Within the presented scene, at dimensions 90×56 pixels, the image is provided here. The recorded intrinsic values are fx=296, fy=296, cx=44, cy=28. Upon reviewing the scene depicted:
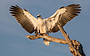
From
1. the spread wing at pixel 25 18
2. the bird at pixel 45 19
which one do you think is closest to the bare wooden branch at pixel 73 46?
the bird at pixel 45 19

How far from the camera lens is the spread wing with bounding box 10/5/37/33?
16750 millimetres

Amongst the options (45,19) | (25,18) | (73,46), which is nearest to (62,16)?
(45,19)

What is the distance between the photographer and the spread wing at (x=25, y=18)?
1675 cm

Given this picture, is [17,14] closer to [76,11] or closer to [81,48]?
[76,11]

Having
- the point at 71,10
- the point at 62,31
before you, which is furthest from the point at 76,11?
the point at 62,31

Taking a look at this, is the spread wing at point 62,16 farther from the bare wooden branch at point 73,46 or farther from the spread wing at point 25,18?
the bare wooden branch at point 73,46

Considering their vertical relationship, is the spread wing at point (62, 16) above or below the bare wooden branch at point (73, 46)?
above

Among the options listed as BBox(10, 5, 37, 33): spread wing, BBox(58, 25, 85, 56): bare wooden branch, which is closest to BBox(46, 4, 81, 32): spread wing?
BBox(10, 5, 37, 33): spread wing

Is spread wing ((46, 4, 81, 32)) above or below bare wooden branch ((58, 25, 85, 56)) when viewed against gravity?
above

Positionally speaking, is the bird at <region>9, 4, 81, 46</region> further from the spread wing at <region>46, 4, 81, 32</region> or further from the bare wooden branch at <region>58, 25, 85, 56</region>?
the bare wooden branch at <region>58, 25, 85, 56</region>

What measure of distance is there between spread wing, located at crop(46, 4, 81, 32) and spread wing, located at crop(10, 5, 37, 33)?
1061 mm

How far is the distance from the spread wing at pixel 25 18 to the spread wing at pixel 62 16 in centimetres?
106

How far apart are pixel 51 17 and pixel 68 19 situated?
1.05 m

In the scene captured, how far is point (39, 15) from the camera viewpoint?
1672 cm
